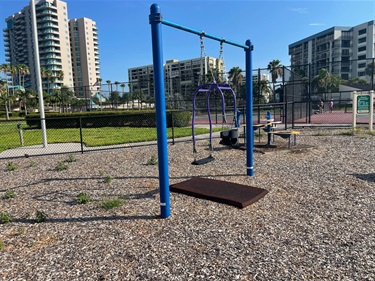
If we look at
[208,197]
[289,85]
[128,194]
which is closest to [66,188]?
[128,194]

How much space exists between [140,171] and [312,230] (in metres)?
4.09

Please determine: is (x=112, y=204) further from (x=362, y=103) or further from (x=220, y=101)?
(x=220, y=101)

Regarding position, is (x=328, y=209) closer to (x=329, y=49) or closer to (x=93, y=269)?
(x=93, y=269)

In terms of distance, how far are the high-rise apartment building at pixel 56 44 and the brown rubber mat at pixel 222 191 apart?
101 metres

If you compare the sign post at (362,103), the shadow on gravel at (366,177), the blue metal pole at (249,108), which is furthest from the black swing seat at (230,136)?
the sign post at (362,103)

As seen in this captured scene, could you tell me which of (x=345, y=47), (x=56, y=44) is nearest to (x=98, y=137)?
(x=345, y=47)

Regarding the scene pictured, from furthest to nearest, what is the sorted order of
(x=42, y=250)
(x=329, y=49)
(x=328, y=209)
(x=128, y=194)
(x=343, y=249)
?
(x=329, y=49)
(x=128, y=194)
(x=328, y=209)
(x=42, y=250)
(x=343, y=249)

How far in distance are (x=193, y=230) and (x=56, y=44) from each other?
385 feet

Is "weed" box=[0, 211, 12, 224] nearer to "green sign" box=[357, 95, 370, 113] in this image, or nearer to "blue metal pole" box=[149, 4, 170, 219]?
"blue metal pole" box=[149, 4, 170, 219]

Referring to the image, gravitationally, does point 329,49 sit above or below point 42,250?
above

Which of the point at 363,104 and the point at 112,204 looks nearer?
the point at 112,204

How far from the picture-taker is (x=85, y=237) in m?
3.38

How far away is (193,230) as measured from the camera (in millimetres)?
3459

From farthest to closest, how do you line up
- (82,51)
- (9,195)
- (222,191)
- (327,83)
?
(82,51), (327,83), (9,195), (222,191)
